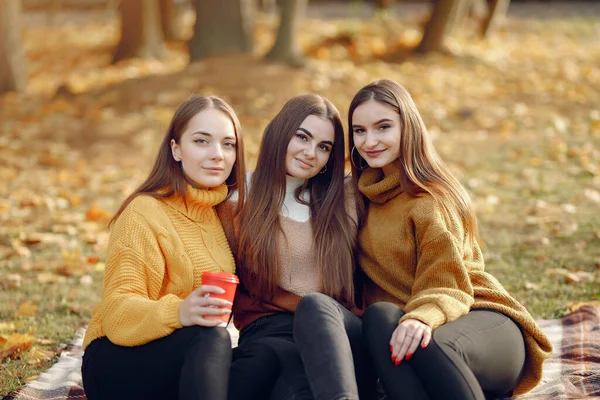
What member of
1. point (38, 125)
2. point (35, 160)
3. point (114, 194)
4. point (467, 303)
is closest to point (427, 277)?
point (467, 303)

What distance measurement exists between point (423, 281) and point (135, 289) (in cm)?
112

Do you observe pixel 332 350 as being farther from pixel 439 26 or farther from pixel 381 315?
pixel 439 26

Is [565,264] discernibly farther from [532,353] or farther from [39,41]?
[39,41]

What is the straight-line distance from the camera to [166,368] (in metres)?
2.72

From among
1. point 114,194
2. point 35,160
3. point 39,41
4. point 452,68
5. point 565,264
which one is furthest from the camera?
point 39,41

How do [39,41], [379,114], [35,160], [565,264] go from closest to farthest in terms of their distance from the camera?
[379,114]
[565,264]
[35,160]
[39,41]

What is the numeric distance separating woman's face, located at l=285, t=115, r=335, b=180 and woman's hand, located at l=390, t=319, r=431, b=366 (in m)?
0.93

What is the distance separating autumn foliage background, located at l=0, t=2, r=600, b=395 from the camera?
4738 mm

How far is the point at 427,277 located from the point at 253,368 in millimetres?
766

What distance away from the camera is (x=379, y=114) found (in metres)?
3.23

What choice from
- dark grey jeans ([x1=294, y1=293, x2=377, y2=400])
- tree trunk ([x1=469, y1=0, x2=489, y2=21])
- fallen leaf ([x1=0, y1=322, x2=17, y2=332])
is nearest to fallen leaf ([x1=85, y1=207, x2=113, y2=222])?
fallen leaf ([x1=0, y1=322, x2=17, y2=332])

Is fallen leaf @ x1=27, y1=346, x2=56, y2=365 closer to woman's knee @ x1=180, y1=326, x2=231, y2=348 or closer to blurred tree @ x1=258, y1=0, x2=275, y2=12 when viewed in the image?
woman's knee @ x1=180, y1=326, x2=231, y2=348

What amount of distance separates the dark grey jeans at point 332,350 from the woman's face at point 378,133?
708 millimetres

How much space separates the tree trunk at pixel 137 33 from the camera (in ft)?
41.7
